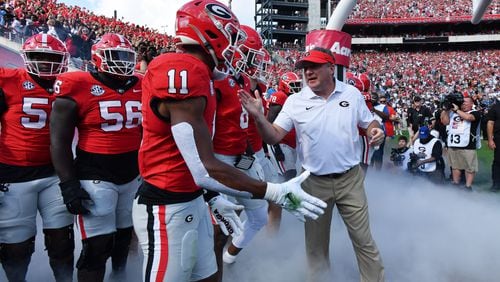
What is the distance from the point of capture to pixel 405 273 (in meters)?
3.96

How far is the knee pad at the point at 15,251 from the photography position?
125 inches

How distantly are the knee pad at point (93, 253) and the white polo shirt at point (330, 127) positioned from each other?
1.54 meters

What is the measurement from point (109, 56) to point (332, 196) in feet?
6.14

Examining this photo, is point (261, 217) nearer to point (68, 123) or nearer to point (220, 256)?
point (220, 256)

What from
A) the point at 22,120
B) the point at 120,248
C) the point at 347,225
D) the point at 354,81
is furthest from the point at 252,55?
the point at 354,81

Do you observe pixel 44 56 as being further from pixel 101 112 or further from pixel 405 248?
pixel 405 248

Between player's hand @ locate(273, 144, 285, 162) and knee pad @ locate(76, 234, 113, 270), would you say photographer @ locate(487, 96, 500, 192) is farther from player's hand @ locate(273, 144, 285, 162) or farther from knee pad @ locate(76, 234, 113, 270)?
knee pad @ locate(76, 234, 113, 270)

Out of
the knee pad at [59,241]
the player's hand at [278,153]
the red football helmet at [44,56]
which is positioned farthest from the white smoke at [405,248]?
the red football helmet at [44,56]

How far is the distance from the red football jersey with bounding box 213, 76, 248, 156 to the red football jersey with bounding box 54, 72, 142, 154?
0.57 m

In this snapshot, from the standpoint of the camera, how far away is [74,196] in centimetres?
286

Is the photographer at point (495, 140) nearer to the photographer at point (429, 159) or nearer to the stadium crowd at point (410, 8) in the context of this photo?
the photographer at point (429, 159)

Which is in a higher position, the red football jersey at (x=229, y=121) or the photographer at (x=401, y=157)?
the red football jersey at (x=229, y=121)

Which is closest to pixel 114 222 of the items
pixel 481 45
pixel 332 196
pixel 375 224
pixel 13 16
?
pixel 332 196

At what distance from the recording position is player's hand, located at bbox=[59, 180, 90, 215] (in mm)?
2857
